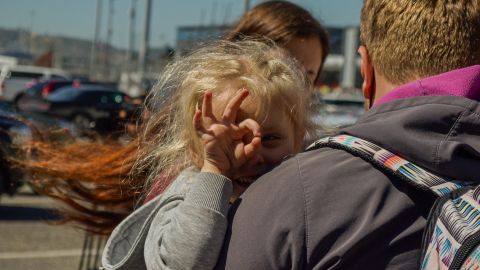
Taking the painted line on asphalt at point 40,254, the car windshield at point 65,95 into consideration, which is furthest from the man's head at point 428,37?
the car windshield at point 65,95

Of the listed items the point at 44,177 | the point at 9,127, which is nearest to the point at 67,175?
the point at 44,177

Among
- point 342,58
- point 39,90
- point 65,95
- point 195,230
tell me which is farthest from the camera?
point 342,58

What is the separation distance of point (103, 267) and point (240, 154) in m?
0.53

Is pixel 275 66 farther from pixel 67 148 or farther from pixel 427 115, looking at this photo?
pixel 67 148

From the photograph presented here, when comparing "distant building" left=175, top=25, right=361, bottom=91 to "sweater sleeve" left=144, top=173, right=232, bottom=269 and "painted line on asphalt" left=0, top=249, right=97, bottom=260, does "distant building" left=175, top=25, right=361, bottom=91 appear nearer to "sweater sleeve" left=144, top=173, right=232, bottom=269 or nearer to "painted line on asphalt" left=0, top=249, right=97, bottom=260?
"painted line on asphalt" left=0, top=249, right=97, bottom=260

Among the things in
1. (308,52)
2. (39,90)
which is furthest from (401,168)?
(39,90)

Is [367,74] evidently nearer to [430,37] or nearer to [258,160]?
[430,37]

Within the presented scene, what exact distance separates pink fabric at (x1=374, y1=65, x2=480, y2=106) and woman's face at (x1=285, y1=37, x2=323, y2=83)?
1.63 m

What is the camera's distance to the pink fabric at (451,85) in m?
1.48

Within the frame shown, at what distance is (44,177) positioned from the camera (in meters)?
3.01

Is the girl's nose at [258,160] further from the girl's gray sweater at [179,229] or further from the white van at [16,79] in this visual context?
the white van at [16,79]

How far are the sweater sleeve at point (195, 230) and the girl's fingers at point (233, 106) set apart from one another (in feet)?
0.44

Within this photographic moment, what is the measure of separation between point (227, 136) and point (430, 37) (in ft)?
1.60

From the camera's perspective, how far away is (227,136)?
5.60 ft
